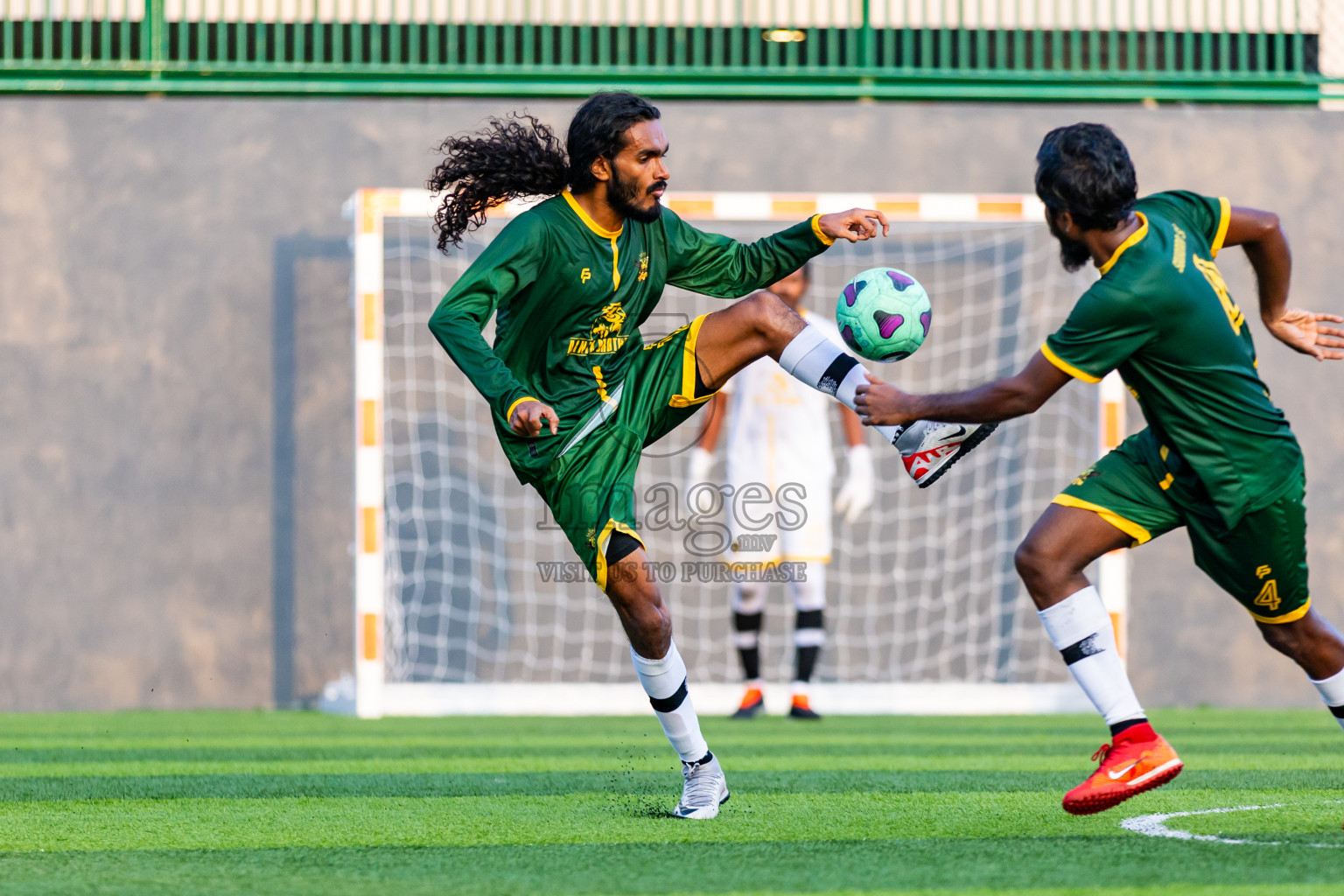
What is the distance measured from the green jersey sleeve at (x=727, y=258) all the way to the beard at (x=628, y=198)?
0.55 ft

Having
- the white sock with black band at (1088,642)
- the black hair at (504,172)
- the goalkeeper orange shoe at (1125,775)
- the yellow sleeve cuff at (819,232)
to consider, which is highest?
the black hair at (504,172)

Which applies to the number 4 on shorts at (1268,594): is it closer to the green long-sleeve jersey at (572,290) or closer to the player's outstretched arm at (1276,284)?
the player's outstretched arm at (1276,284)

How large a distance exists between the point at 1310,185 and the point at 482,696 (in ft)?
19.8

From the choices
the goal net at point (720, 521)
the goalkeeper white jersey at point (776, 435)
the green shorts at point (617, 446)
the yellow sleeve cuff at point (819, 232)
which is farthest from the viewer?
the goal net at point (720, 521)

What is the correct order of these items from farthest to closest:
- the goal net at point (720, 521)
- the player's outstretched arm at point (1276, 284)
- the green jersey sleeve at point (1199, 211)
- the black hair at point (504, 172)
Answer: the goal net at point (720, 521), the black hair at point (504, 172), the player's outstretched arm at point (1276, 284), the green jersey sleeve at point (1199, 211)

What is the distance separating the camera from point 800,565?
8000 millimetres

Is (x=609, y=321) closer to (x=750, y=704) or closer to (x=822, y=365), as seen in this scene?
(x=822, y=365)

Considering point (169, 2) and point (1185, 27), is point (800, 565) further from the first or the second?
point (169, 2)

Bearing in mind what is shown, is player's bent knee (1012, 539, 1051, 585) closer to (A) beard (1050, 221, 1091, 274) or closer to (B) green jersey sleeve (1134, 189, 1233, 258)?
(A) beard (1050, 221, 1091, 274)

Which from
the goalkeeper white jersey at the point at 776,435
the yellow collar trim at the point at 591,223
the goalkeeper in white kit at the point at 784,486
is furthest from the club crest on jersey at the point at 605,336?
the goalkeeper white jersey at the point at 776,435

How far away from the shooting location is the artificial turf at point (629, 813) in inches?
125

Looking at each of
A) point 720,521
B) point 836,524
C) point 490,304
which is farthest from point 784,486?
point 490,304

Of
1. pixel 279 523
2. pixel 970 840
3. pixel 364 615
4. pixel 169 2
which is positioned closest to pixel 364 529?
pixel 364 615

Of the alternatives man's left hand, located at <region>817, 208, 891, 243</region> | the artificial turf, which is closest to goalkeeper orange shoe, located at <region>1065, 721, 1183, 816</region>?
the artificial turf
